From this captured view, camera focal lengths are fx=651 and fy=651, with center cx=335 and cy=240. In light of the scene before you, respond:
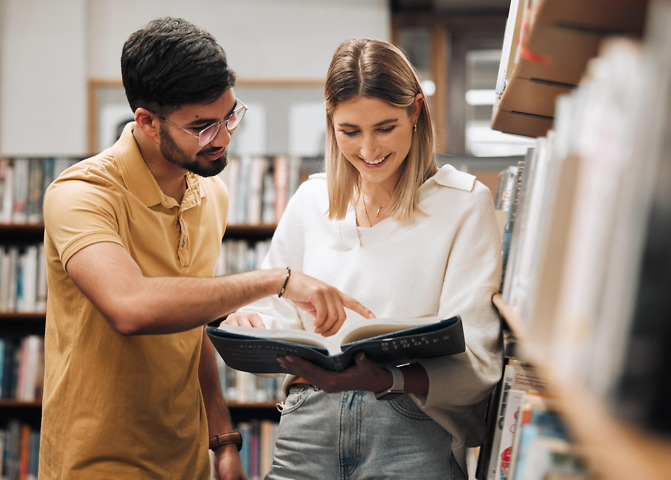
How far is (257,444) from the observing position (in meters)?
3.07

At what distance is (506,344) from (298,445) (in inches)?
20.8

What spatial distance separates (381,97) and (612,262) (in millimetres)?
981

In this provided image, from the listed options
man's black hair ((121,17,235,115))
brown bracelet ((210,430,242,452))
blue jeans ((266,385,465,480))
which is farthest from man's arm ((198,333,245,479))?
man's black hair ((121,17,235,115))

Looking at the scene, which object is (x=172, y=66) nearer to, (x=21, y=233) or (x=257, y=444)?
(x=257, y=444)

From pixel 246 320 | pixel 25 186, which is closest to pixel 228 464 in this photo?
pixel 246 320

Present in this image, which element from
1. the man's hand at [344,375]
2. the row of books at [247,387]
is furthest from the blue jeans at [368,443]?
the row of books at [247,387]

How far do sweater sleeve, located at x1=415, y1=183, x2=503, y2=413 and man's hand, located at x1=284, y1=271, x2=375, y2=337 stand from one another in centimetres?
18

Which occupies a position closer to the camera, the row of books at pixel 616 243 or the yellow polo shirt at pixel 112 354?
the row of books at pixel 616 243

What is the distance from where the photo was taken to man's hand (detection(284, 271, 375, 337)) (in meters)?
1.24

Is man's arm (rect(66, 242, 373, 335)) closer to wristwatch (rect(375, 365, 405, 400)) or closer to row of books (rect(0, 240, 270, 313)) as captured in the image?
wristwatch (rect(375, 365, 405, 400))

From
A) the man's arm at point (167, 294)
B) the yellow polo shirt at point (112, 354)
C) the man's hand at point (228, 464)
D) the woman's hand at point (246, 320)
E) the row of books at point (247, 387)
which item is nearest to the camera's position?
the man's arm at point (167, 294)

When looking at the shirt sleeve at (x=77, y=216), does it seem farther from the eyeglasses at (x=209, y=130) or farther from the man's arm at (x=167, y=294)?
the eyeglasses at (x=209, y=130)

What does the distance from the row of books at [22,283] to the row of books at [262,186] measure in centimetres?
97

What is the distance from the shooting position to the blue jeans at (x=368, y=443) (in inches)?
50.7
